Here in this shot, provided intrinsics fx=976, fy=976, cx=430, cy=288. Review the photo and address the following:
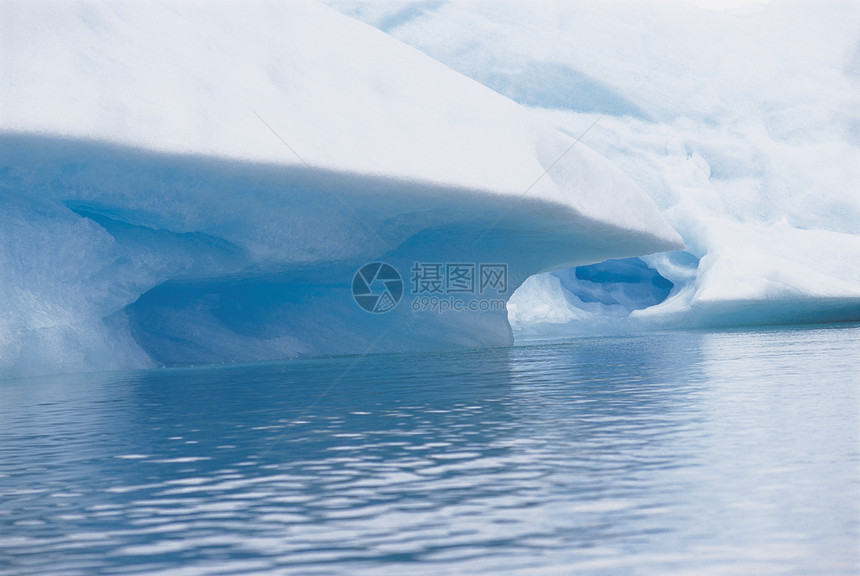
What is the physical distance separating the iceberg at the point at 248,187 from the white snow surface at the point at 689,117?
537 centimetres

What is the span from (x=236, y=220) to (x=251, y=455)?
656 centimetres

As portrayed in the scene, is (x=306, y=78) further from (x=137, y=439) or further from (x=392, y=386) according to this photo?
(x=137, y=439)

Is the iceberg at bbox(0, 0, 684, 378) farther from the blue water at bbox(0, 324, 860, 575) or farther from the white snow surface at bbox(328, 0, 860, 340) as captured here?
the white snow surface at bbox(328, 0, 860, 340)

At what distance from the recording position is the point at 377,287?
42.6 feet

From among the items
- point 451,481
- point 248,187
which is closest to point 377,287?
point 248,187

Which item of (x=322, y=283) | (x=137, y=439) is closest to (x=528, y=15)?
(x=322, y=283)

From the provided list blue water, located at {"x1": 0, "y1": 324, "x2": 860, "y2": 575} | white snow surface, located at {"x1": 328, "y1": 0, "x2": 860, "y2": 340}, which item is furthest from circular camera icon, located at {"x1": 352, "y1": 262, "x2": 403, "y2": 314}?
A: blue water, located at {"x1": 0, "y1": 324, "x2": 860, "y2": 575}

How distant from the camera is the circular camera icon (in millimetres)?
12641

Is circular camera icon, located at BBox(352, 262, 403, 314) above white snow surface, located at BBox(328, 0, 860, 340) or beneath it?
beneath

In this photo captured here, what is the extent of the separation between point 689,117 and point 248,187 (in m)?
13.4

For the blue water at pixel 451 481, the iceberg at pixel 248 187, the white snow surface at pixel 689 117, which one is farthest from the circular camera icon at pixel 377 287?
the blue water at pixel 451 481

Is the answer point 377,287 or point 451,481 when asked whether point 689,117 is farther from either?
point 451,481

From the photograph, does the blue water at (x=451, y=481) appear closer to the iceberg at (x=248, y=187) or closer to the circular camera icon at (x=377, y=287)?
the iceberg at (x=248, y=187)

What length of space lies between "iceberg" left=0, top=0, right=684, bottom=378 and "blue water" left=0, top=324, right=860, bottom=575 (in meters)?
3.15
